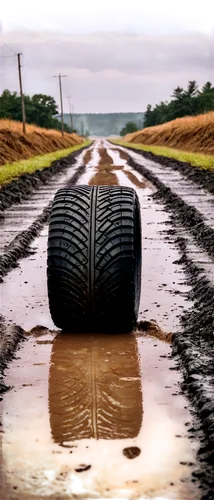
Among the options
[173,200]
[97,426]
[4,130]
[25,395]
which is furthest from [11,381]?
[4,130]

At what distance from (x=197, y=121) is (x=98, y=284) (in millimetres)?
41935

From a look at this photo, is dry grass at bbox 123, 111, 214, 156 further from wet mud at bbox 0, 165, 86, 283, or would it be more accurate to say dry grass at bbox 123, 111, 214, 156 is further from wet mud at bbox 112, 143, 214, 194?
wet mud at bbox 0, 165, 86, 283

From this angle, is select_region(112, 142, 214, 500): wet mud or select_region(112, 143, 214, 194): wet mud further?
select_region(112, 143, 214, 194): wet mud

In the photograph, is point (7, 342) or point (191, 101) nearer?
point (7, 342)

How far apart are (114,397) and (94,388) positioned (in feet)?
0.65

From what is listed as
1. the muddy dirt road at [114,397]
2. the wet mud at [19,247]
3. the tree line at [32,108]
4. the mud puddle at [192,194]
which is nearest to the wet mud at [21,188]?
the wet mud at [19,247]

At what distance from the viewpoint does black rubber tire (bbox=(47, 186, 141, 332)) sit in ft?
18.2

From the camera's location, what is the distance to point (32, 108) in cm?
8488

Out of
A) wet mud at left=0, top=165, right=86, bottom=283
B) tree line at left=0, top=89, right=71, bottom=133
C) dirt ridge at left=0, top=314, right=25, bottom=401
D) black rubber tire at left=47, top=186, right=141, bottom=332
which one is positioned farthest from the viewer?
tree line at left=0, top=89, right=71, bottom=133

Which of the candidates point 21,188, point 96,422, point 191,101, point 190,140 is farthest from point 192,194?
point 191,101

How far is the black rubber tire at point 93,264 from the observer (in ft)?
18.2

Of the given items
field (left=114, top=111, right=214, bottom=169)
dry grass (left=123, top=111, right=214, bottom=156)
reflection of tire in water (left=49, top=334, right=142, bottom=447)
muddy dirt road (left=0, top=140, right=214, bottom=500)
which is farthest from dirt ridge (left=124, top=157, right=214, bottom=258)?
dry grass (left=123, top=111, right=214, bottom=156)

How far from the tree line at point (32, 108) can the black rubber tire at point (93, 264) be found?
215ft

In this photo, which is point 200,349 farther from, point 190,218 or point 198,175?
point 198,175
